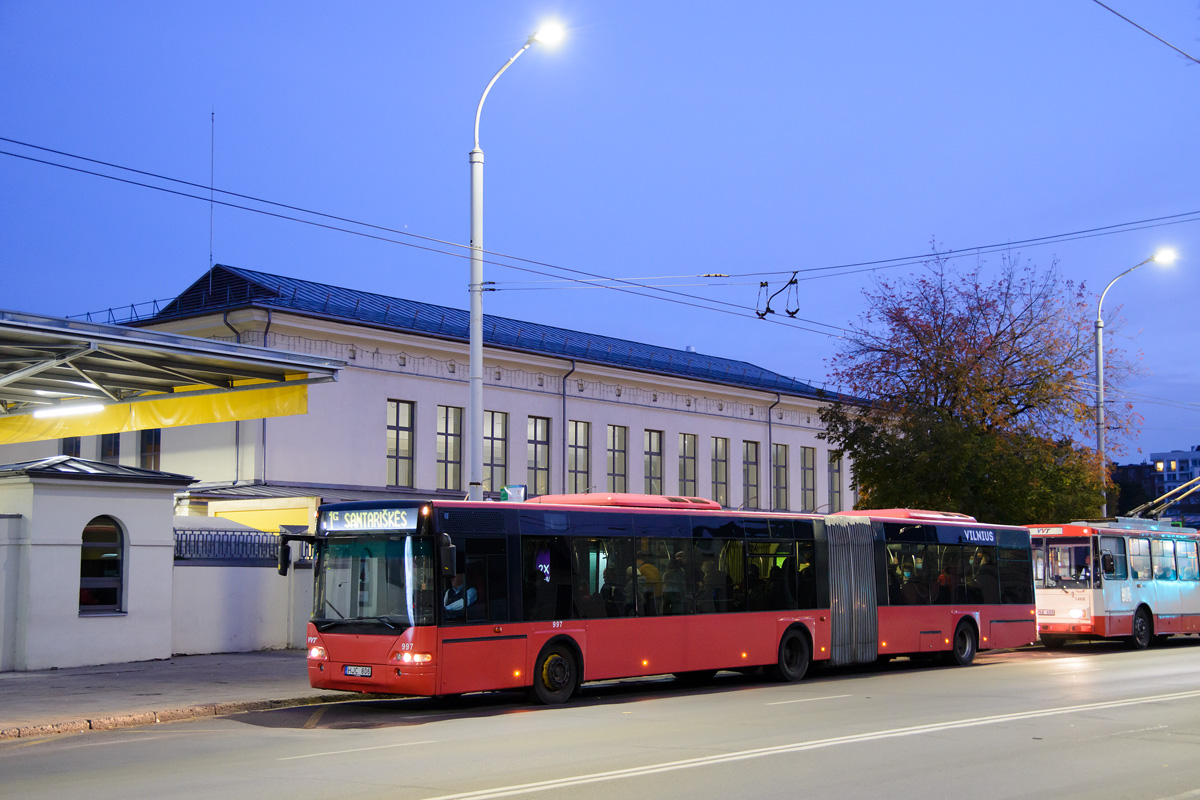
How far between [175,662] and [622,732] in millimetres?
12106

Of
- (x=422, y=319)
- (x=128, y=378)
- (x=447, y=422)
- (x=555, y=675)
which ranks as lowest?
(x=555, y=675)

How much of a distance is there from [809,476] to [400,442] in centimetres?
2250

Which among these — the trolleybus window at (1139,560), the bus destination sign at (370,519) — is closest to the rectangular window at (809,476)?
the trolleybus window at (1139,560)

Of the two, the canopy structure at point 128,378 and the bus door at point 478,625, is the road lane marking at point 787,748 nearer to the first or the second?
the bus door at point 478,625

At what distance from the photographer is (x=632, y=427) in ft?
145

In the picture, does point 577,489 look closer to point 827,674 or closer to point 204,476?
point 204,476

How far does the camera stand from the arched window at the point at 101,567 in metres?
Answer: 21.7

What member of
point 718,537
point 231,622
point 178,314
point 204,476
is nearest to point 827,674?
point 718,537

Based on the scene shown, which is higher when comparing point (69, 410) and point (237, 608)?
point (69, 410)

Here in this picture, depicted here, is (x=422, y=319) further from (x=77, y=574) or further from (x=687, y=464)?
(x=77, y=574)

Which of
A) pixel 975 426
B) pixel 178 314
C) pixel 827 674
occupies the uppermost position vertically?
pixel 178 314

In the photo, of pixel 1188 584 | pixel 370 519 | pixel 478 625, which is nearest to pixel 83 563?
pixel 370 519

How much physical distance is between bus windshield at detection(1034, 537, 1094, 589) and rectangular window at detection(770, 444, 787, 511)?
2084 cm

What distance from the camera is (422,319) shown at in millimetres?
39781
